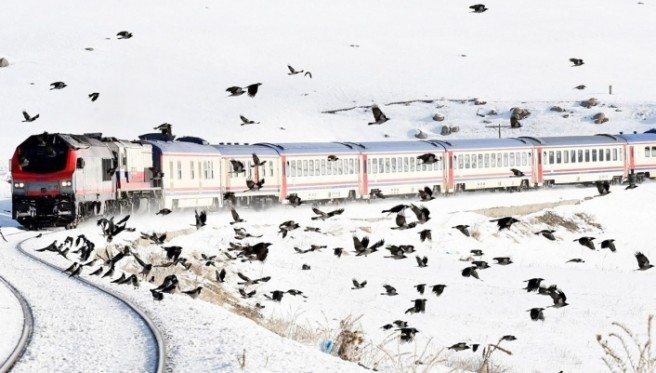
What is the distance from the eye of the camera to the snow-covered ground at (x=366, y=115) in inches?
1078

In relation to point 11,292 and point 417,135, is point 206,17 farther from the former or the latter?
point 11,292

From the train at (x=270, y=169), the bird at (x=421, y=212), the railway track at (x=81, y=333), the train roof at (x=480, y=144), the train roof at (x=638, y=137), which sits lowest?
the railway track at (x=81, y=333)

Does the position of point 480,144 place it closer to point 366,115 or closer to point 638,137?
point 638,137

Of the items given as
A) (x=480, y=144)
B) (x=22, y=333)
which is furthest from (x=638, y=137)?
(x=22, y=333)

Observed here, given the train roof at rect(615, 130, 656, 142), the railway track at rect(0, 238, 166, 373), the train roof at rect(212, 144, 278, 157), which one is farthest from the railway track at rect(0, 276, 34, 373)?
the train roof at rect(615, 130, 656, 142)

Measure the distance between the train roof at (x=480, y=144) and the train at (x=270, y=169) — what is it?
8 centimetres

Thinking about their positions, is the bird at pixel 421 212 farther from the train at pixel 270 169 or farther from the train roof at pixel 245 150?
the train roof at pixel 245 150

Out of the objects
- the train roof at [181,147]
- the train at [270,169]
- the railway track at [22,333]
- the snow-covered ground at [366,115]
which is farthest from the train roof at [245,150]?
the railway track at [22,333]

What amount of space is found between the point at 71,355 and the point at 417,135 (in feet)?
282

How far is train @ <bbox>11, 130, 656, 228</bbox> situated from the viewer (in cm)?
3647

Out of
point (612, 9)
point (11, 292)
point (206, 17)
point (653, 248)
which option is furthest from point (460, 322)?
point (612, 9)

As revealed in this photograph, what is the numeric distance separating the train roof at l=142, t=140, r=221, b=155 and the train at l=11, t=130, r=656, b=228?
7 cm

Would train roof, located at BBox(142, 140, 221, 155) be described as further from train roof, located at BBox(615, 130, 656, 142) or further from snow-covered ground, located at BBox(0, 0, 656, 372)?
train roof, located at BBox(615, 130, 656, 142)

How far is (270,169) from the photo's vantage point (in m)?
49.2
